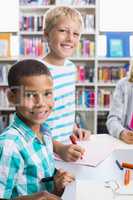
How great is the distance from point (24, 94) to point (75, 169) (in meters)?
0.34

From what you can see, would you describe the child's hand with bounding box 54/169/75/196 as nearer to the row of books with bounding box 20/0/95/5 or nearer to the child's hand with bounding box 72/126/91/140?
the child's hand with bounding box 72/126/91/140

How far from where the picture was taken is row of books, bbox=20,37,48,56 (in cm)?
445

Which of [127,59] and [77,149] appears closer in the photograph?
[77,149]

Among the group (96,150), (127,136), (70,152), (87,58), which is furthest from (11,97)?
(87,58)

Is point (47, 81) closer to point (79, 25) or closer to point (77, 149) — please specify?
point (77, 149)

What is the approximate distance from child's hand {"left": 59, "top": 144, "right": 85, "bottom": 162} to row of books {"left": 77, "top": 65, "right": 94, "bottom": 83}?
A: 3191mm

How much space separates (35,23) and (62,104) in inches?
114

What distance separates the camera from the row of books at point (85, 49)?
14.4ft

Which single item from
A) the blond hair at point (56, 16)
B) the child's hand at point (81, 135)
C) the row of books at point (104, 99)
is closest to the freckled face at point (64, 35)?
the blond hair at point (56, 16)

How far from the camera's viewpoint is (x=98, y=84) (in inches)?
175

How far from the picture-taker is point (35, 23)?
14.5 ft

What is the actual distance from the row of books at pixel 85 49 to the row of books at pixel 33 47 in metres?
0.38

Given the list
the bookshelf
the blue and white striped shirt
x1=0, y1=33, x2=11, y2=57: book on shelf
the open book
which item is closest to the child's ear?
the open book

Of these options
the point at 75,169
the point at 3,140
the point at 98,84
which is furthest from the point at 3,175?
the point at 98,84
